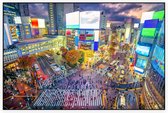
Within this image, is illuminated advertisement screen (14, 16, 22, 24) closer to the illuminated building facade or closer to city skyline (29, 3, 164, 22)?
city skyline (29, 3, 164, 22)

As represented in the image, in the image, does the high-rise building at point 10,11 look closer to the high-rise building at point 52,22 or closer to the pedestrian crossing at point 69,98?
the high-rise building at point 52,22

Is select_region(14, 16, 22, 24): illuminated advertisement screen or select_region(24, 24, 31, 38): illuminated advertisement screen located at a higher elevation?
select_region(14, 16, 22, 24): illuminated advertisement screen

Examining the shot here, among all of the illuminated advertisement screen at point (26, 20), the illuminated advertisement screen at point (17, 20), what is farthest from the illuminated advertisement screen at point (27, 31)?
the illuminated advertisement screen at point (17, 20)

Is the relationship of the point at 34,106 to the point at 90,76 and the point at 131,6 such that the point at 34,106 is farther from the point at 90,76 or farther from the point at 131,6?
the point at 131,6

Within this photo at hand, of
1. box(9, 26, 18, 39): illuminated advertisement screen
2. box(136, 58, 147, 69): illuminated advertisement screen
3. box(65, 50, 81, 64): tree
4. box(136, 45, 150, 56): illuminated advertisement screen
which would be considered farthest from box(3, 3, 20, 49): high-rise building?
box(136, 58, 147, 69): illuminated advertisement screen

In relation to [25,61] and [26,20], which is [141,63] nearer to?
[25,61]
